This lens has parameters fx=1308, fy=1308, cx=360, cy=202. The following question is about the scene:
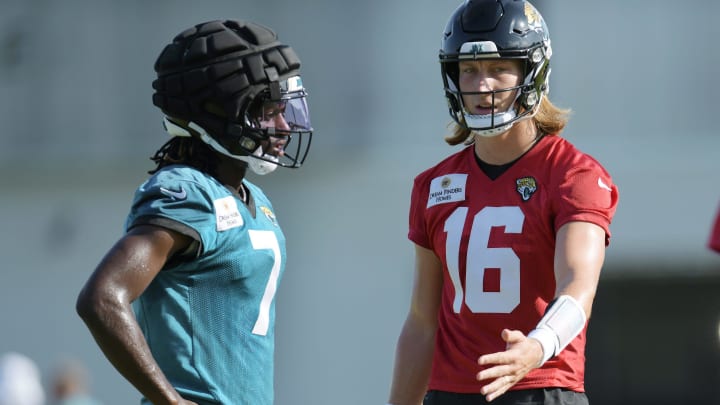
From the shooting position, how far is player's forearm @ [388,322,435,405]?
4371mm

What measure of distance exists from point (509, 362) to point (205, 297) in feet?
3.02

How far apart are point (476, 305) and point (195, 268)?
92 centimetres

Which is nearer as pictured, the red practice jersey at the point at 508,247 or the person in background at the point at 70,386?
the red practice jersey at the point at 508,247

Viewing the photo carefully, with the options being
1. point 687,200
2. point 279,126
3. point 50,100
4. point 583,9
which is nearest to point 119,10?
point 50,100

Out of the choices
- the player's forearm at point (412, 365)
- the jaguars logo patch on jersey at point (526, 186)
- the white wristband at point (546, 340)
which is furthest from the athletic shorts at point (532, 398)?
the jaguars logo patch on jersey at point (526, 186)

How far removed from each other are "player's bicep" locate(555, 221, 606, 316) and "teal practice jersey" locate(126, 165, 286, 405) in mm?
882

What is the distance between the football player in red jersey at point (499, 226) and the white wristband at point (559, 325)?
1cm

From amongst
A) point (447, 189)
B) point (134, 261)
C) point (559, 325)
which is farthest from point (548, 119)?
point (134, 261)

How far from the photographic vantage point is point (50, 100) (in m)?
12.0

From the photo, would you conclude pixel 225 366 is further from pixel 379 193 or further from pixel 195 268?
pixel 379 193

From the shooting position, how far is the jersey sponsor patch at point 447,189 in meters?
4.25

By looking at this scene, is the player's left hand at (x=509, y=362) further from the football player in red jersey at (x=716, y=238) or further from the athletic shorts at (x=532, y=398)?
the football player in red jersey at (x=716, y=238)

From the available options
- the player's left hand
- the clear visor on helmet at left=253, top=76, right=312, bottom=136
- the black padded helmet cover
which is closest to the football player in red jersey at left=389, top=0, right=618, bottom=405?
the player's left hand

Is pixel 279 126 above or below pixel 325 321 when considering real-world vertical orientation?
above
